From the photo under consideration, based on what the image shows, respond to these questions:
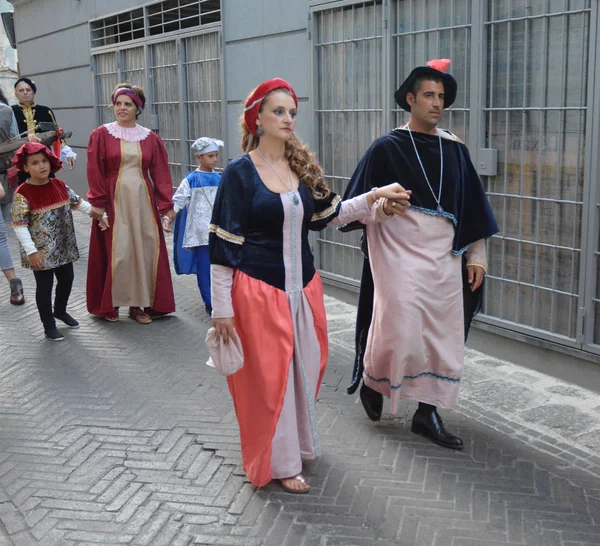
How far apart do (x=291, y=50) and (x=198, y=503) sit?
5745 millimetres

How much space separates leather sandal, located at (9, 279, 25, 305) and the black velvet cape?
4728 millimetres

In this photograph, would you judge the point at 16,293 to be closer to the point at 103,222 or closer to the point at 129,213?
the point at 103,222

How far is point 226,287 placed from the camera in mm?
3924

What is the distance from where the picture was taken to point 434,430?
468 cm

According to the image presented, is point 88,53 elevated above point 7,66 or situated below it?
below

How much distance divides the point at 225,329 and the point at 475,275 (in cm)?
154

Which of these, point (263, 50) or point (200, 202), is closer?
point (200, 202)

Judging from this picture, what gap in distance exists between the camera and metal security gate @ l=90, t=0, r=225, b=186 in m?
10.6

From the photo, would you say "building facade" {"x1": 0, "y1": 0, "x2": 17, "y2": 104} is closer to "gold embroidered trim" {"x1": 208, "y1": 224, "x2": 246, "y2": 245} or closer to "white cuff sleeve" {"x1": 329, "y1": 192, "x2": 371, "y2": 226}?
"white cuff sleeve" {"x1": 329, "y1": 192, "x2": 371, "y2": 226}

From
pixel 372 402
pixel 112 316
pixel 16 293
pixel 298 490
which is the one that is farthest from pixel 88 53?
pixel 298 490

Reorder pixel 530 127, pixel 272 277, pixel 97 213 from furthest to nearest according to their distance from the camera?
1. pixel 97 213
2. pixel 530 127
3. pixel 272 277

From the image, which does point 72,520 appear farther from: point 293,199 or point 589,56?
point 589,56

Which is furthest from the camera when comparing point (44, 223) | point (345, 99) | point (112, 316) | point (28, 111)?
point (28, 111)

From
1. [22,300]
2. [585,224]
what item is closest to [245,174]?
[585,224]
